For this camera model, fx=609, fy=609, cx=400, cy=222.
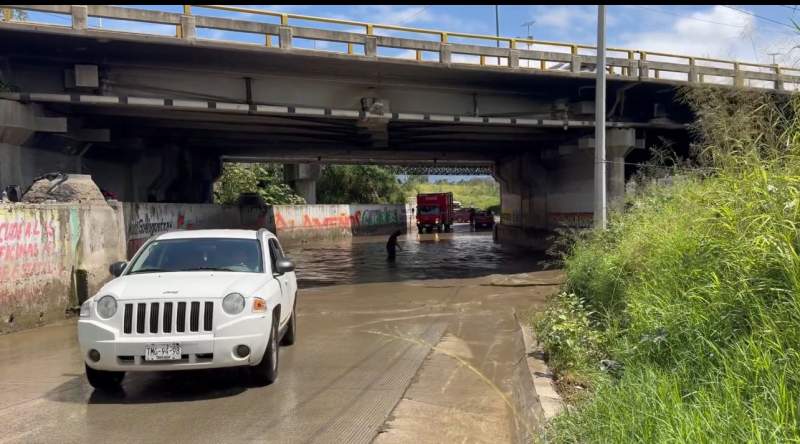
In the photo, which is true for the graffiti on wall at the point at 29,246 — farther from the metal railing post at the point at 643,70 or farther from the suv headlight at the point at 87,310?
the metal railing post at the point at 643,70

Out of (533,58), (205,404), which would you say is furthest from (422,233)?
(205,404)

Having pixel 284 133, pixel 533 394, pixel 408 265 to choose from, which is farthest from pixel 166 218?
pixel 533 394

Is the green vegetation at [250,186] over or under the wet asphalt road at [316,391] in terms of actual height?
over

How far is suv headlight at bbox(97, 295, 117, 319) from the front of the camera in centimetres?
599

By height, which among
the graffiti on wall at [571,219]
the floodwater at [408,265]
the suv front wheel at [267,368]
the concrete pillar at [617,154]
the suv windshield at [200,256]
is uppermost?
the concrete pillar at [617,154]

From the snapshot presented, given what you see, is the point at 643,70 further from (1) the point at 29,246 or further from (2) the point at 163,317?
(2) the point at 163,317

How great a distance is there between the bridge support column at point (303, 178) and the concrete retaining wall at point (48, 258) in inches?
1599

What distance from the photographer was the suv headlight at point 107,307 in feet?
19.6

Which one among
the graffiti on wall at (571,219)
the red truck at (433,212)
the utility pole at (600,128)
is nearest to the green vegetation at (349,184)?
the red truck at (433,212)

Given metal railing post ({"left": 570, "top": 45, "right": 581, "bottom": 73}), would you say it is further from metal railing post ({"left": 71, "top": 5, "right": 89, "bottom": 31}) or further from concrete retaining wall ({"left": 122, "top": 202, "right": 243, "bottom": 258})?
metal railing post ({"left": 71, "top": 5, "right": 89, "bottom": 31})

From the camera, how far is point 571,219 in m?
28.6

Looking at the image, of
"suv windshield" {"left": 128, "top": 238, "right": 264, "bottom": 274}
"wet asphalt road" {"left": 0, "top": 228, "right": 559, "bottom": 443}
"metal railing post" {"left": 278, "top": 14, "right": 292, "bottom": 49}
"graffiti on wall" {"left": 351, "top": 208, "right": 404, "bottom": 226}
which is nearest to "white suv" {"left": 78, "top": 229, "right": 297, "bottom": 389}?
"suv windshield" {"left": 128, "top": 238, "right": 264, "bottom": 274}

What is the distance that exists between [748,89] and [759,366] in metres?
9.07

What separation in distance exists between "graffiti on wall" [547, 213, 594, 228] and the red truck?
24.4m
